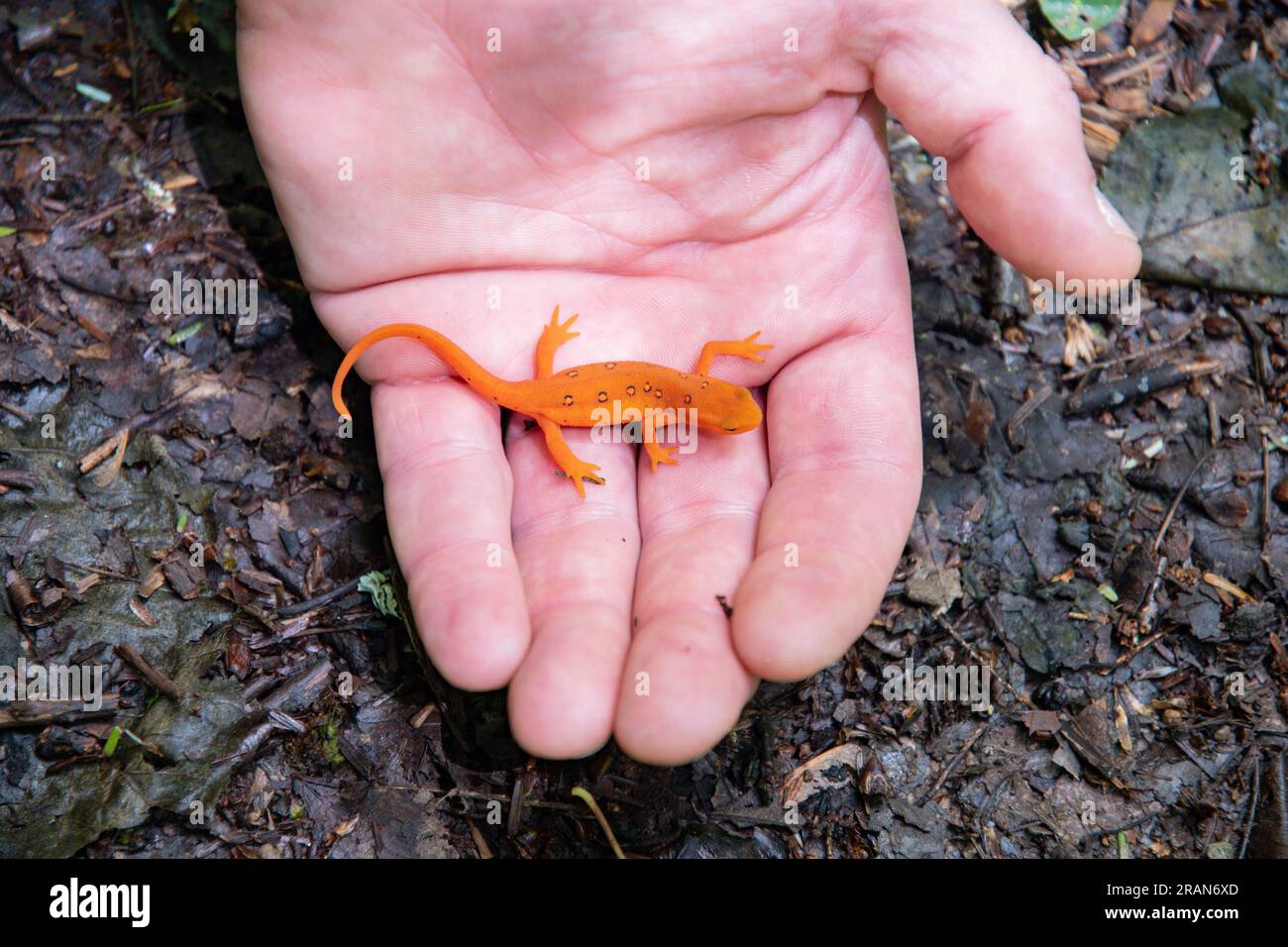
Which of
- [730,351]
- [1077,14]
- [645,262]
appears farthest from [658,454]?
[1077,14]

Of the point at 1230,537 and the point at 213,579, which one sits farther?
the point at 1230,537

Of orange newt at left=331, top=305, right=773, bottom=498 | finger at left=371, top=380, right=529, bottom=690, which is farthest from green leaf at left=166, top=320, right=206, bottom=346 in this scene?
finger at left=371, top=380, right=529, bottom=690

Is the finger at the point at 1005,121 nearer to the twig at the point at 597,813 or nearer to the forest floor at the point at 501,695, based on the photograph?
the forest floor at the point at 501,695

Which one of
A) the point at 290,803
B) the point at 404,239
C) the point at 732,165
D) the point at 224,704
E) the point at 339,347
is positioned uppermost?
the point at 732,165

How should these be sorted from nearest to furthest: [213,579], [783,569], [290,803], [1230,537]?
[783,569], [290,803], [213,579], [1230,537]

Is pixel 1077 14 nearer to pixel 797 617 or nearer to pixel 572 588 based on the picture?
pixel 797 617
